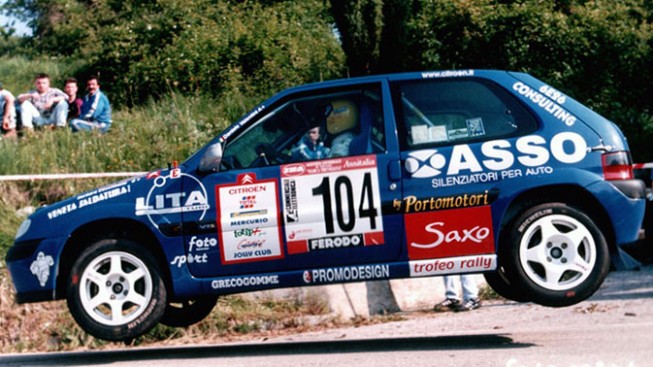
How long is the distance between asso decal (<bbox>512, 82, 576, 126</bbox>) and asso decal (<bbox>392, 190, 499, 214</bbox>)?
734 mm

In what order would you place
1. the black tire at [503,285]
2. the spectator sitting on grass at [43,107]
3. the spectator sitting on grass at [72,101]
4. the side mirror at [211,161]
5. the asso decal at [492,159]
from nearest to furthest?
1. the asso decal at [492,159]
2. the side mirror at [211,161]
3. the black tire at [503,285]
4. the spectator sitting on grass at [43,107]
5. the spectator sitting on grass at [72,101]

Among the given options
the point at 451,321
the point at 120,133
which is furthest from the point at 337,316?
the point at 120,133

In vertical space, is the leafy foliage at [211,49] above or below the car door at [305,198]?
above

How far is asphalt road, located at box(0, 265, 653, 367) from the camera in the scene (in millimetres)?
7242

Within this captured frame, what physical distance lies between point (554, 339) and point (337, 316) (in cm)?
338

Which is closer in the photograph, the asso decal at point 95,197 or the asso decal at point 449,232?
the asso decal at point 449,232

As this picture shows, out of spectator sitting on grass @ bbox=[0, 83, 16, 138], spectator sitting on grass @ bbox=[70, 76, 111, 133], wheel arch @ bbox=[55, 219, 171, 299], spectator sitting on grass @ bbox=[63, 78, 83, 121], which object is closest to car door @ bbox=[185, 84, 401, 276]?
wheel arch @ bbox=[55, 219, 171, 299]

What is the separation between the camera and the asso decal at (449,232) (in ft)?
25.3

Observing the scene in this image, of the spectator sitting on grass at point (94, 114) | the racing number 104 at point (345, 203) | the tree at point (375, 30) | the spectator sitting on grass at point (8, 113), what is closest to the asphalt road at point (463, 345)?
the racing number 104 at point (345, 203)

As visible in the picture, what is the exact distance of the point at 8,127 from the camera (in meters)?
15.0

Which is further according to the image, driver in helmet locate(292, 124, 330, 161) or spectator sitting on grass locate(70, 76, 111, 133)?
spectator sitting on grass locate(70, 76, 111, 133)

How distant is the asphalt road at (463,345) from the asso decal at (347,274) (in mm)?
530

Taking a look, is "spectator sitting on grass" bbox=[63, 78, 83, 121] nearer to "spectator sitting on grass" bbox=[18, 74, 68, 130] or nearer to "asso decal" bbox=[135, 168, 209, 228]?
"spectator sitting on grass" bbox=[18, 74, 68, 130]

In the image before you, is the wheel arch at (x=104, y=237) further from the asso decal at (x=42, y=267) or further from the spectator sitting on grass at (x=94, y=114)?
the spectator sitting on grass at (x=94, y=114)
